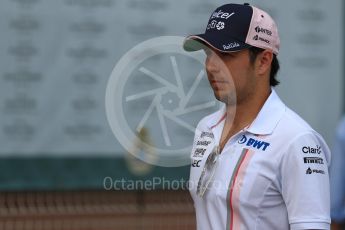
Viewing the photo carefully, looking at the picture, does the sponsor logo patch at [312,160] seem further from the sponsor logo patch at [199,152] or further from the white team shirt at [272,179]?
the sponsor logo patch at [199,152]

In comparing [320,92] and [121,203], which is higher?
[320,92]

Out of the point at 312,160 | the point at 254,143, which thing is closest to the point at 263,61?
the point at 254,143

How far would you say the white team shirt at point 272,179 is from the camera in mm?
2311

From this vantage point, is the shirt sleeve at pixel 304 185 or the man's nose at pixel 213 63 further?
the man's nose at pixel 213 63

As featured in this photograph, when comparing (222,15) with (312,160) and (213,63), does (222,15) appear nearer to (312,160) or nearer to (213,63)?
(213,63)

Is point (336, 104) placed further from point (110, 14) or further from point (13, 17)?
point (13, 17)

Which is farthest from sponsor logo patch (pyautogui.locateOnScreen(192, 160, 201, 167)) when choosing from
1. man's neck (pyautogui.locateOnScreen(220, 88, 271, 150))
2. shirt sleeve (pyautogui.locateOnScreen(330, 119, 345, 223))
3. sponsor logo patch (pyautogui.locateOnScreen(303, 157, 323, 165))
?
shirt sleeve (pyautogui.locateOnScreen(330, 119, 345, 223))

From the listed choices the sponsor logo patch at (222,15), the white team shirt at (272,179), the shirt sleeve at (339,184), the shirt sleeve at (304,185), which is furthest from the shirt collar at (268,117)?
the shirt sleeve at (339,184)

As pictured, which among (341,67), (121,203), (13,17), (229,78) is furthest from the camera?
(341,67)

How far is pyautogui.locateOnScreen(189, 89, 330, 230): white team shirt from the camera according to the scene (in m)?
2.31

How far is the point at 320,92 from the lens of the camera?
16.3 ft

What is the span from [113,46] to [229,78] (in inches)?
82.2

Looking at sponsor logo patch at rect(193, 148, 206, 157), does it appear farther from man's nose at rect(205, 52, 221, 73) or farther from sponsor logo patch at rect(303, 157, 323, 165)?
sponsor logo patch at rect(303, 157, 323, 165)

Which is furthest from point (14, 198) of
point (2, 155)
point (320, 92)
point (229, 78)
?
point (229, 78)
